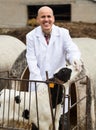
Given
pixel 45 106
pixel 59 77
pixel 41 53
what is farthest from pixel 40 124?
pixel 41 53

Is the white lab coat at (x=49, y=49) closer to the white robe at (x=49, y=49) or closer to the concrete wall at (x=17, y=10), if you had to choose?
the white robe at (x=49, y=49)

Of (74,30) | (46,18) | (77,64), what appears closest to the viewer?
(77,64)

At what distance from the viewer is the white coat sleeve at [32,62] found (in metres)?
5.25

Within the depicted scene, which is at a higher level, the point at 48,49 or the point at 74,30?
the point at 74,30

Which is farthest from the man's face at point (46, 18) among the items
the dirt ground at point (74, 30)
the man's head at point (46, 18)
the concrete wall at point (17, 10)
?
the concrete wall at point (17, 10)

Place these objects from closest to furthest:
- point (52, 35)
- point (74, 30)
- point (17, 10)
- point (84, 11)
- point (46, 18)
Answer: point (46, 18) → point (52, 35) → point (74, 30) → point (84, 11) → point (17, 10)

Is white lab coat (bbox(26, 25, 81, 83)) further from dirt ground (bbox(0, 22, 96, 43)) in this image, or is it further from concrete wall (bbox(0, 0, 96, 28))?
concrete wall (bbox(0, 0, 96, 28))

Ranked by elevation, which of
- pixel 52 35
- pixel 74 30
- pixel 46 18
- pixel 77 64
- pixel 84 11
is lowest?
pixel 77 64

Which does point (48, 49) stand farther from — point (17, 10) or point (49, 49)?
point (17, 10)

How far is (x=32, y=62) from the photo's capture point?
209 inches

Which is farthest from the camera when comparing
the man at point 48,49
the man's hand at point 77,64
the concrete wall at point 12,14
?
the concrete wall at point 12,14

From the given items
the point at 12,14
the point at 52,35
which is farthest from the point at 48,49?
the point at 12,14

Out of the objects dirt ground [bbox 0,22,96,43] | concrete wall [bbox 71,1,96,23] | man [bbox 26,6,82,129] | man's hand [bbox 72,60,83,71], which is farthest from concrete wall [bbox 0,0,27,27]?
man's hand [bbox 72,60,83,71]

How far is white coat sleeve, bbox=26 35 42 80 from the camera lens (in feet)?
17.2
